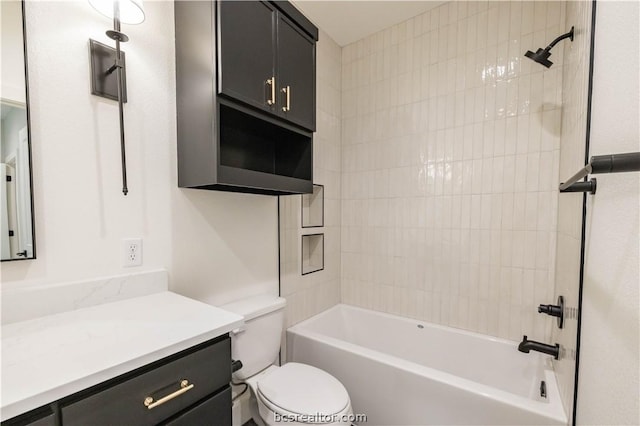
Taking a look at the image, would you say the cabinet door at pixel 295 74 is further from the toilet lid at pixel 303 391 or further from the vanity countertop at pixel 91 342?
the toilet lid at pixel 303 391

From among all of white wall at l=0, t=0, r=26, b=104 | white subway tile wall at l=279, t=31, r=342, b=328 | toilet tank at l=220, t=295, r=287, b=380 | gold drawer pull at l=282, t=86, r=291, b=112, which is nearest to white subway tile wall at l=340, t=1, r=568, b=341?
white subway tile wall at l=279, t=31, r=342, b=328

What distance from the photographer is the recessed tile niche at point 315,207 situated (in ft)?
7.25

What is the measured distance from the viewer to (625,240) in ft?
1.83

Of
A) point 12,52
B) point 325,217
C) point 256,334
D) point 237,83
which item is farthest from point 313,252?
point 12,52

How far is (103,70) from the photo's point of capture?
3.46 ft

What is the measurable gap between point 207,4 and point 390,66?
1.54 metres

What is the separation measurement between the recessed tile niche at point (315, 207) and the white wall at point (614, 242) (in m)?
1.64

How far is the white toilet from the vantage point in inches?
46.9

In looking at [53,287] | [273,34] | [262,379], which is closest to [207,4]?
[273,34]

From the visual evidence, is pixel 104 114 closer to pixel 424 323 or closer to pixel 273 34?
pixel 273 34

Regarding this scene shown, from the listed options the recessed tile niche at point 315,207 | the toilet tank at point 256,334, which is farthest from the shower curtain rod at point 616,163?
the recessed tile niche at point 315,207

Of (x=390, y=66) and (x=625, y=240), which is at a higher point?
(x=390, y=66)

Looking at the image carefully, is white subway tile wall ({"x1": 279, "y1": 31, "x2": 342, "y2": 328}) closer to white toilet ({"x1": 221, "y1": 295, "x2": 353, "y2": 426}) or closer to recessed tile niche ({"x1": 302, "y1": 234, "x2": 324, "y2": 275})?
recessed tile niche ({"x1": 302, "y1": 234, "x2": 324, "y2": 275})

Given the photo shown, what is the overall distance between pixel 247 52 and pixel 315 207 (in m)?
1.30
